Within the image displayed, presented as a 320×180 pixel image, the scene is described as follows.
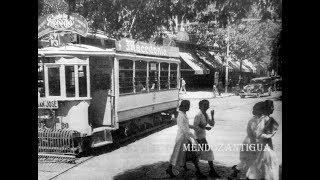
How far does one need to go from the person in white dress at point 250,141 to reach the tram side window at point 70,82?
4316 millimetres

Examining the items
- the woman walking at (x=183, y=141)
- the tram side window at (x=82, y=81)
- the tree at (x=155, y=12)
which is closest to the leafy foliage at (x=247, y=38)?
the tree at (x=155, y=12)

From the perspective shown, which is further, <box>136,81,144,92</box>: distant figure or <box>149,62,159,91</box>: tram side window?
<box>149,62,159,91</box>: tram side window

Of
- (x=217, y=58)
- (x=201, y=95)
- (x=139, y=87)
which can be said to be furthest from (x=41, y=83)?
(x=217, y=58)

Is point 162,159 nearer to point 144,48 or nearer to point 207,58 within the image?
point 207,58

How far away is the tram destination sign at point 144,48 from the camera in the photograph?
31.8 ft

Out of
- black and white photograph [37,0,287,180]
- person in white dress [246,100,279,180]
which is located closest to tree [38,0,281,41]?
black and white photograph [37,0,287,180]

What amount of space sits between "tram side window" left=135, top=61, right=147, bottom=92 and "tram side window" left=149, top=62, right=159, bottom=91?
0.31 metres

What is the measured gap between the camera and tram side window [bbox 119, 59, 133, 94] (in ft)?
31.9

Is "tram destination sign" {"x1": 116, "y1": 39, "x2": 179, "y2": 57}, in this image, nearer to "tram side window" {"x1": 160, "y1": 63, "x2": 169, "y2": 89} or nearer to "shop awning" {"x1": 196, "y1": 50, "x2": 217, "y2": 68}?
"tram side window" {"x1": 160, "y1": 63, "x2": 169, "y2": 89}

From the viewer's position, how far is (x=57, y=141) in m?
8.63
